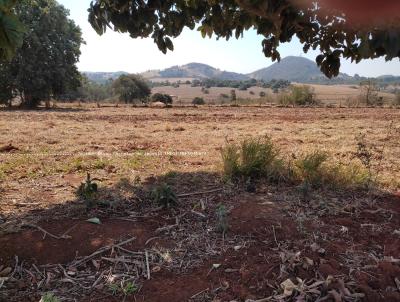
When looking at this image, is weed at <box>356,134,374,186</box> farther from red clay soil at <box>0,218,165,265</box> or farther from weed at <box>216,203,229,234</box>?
red clay soil at <box>0,218,165,265</box>

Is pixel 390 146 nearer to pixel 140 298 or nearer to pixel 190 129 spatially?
pixel 190 129

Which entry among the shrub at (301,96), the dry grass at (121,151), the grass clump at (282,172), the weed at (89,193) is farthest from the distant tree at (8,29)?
the shrub at (301,96)

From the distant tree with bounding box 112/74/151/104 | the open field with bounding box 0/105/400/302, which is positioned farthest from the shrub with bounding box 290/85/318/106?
the distant tree with bounding box 112/74/151/104

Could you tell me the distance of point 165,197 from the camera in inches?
135

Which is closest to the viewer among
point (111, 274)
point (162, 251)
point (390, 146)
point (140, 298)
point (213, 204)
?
point (140, 298)

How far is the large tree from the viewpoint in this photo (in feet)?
66.3

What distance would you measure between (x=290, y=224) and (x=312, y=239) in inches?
9.3

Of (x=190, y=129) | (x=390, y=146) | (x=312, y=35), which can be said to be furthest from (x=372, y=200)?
(x=190, y=129)

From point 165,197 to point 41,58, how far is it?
1954 centimetres

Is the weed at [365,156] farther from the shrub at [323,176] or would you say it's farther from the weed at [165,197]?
the weed at [165,197]

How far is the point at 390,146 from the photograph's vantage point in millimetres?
7098

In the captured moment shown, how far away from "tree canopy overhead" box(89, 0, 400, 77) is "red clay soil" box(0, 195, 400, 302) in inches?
56.2

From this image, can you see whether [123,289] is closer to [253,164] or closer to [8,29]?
[8,29]

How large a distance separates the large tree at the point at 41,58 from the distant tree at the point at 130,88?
1866 centimetres
